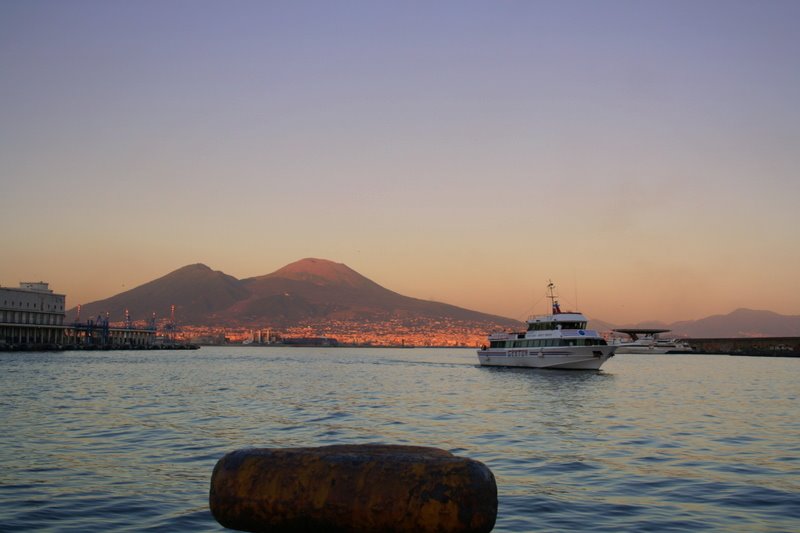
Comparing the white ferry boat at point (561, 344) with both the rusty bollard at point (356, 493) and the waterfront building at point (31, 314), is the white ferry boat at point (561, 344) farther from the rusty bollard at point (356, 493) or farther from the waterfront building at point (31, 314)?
the waterfront building at point (31, 314)

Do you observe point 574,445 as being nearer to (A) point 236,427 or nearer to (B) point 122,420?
(A) point 236,427

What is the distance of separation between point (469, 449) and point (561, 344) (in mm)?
59655

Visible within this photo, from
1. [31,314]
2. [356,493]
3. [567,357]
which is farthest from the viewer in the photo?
[31,314]

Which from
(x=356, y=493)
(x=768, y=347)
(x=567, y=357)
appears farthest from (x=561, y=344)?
(x=768, y=347)

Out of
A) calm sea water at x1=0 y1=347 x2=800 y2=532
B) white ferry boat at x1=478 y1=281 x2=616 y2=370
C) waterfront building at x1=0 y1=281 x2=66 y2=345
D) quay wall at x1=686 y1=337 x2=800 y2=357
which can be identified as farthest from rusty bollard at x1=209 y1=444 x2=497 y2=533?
waterfront building at x1=0 y1=281 x2=66 y2=345

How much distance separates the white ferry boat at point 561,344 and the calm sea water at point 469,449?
1345 inches

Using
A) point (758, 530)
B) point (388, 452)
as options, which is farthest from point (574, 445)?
point (388, 452)

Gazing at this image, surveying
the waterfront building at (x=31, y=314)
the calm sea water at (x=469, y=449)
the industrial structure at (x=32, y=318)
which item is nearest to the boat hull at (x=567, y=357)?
the calm sea water at (x=469, y=449)

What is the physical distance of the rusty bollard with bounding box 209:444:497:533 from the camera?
600cm

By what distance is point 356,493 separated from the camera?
6.11 metres

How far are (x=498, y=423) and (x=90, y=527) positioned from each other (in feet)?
61.8

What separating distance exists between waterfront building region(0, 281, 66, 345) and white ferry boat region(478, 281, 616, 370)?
120 meters

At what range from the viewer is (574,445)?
21.5 metres

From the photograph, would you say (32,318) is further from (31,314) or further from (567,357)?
(567,357)
